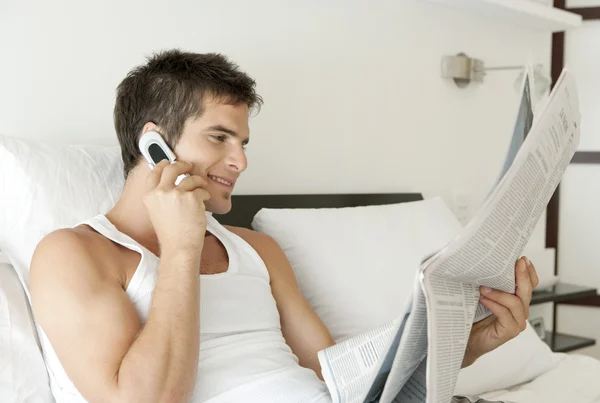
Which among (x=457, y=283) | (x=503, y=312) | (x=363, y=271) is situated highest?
(x=457, y=283)

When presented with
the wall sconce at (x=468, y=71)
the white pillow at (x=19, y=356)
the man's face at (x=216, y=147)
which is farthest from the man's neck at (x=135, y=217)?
the wall sconce at (x=468, y=71)

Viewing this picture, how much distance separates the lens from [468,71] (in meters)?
2.42

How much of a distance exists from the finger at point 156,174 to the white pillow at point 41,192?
189mm

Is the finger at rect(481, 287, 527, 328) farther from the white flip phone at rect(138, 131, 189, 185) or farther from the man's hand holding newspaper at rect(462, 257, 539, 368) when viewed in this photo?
the white flip phone at rect(138, 131, 189, 185)

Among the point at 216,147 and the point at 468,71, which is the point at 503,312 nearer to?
the point at 216,147

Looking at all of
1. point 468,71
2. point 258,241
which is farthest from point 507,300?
point 468,71

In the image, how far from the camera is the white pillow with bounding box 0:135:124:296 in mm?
1197

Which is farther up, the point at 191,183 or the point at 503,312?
the point at 191,183

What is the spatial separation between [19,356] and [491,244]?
0.75 metres

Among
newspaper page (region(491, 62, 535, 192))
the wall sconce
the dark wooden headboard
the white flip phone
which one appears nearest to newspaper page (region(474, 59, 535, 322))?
newspaper page (region(491, 62, 535, 192))

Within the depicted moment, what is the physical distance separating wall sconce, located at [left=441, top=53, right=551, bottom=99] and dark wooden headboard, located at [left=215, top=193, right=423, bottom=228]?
484mm

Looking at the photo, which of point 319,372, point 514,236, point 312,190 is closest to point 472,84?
point 312,190

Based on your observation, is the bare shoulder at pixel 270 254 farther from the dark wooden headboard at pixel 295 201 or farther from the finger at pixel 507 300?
the finger at pixel 507 300

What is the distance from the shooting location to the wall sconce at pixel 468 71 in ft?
7.75
